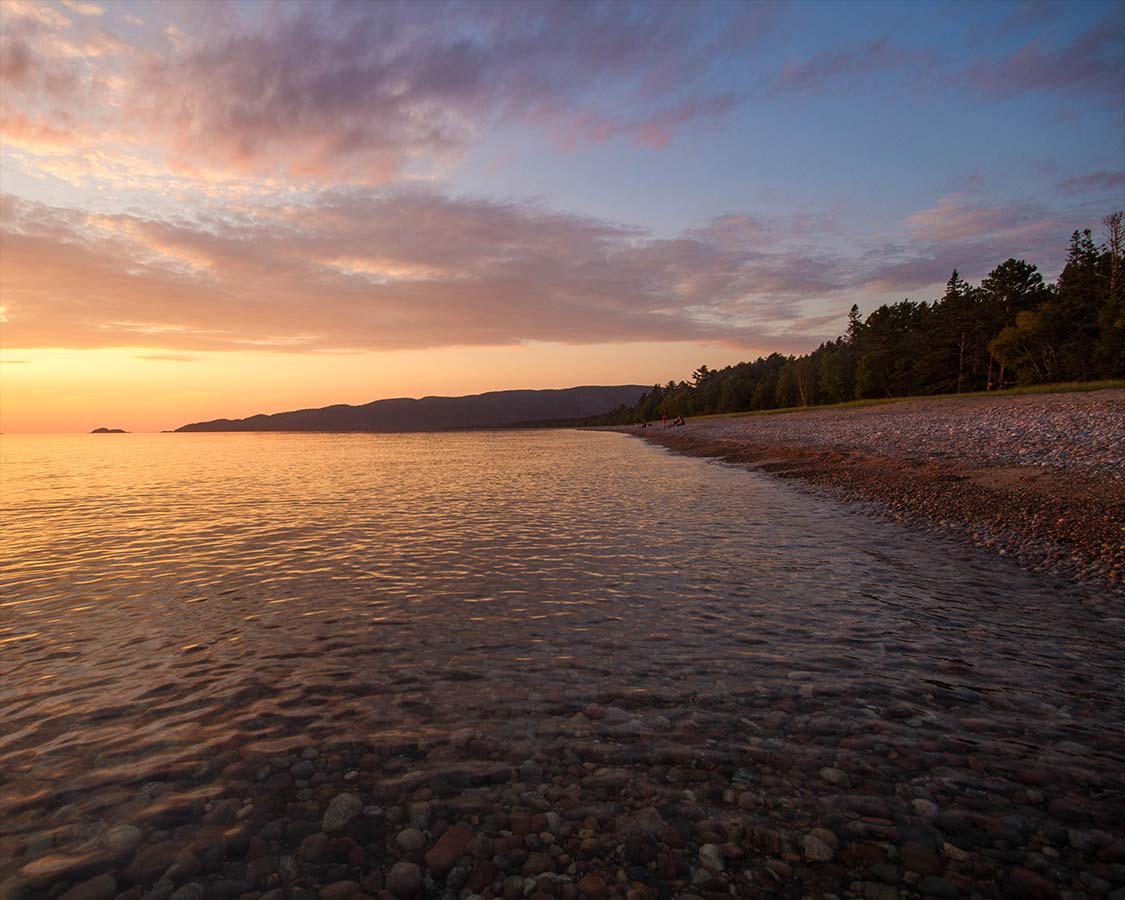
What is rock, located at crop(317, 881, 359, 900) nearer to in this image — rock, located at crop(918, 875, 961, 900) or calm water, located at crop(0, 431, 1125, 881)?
calm water, located at crop(0, 431, 1125, 881)

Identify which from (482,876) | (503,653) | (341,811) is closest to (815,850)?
(482,876)

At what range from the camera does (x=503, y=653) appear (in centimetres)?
866

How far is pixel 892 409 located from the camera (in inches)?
2781

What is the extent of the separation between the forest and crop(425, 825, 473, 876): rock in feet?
329

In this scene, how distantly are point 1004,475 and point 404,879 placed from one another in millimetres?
26948

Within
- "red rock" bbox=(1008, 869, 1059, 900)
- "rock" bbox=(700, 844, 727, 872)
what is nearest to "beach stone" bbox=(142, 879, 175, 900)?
"rock" bbox=(700, 844, 727, 872)

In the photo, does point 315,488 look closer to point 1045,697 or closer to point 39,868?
point 39,868

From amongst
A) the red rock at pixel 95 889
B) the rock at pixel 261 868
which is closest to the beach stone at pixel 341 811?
the rock at pixel 261 868

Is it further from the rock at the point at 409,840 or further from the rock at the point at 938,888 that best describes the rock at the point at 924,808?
the rock at the point at 409,840

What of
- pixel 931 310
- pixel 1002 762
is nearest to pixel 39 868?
pixel 1002 762

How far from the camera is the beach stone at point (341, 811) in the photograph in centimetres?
491

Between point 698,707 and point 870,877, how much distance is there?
2.75 meters

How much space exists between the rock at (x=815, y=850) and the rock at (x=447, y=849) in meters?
2.83

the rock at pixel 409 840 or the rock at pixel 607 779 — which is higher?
the rock at pixel 409 840
